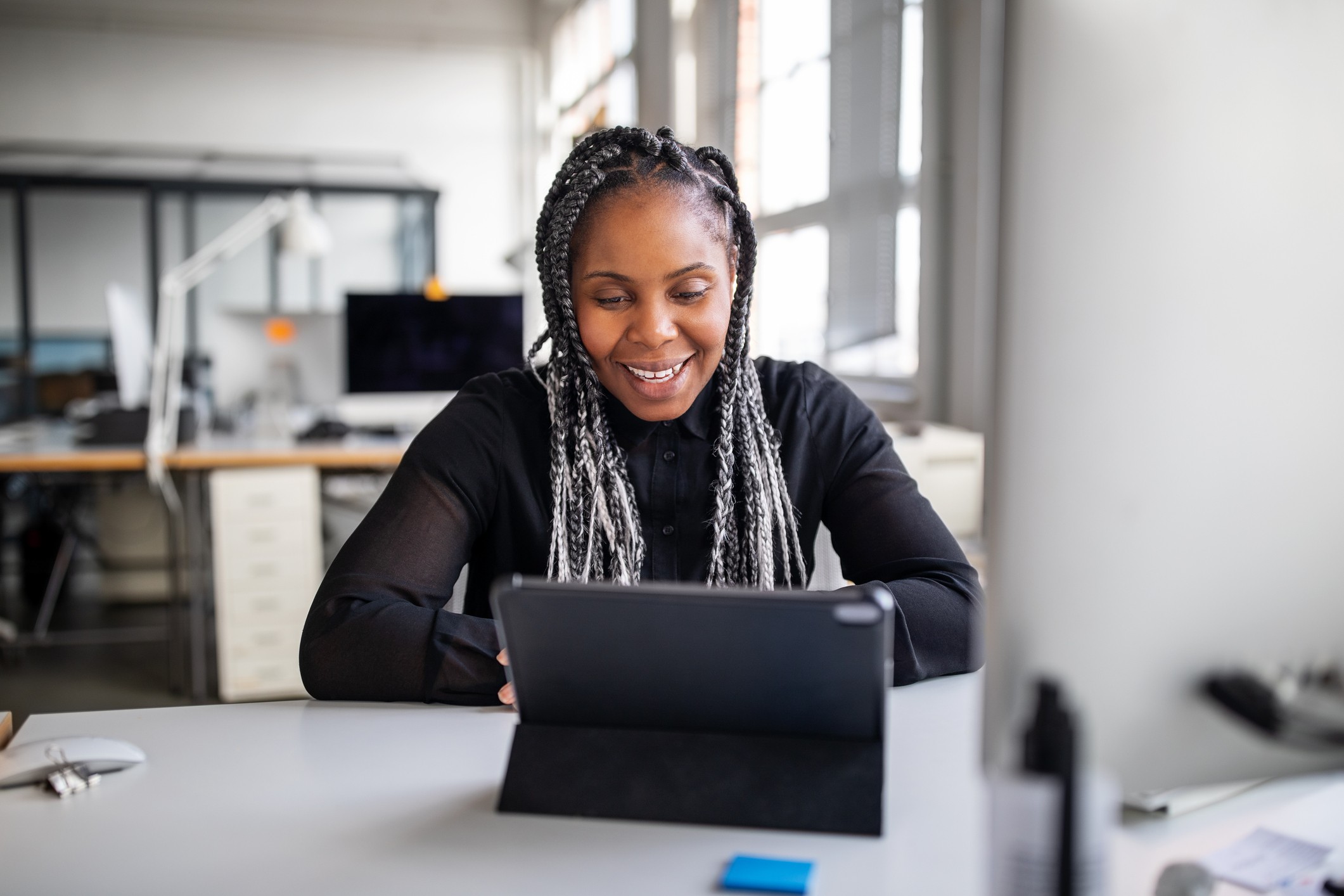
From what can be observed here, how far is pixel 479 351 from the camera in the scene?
11.5 feet

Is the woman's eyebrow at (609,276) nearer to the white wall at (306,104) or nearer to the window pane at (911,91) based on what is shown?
the window pane at (911,91)

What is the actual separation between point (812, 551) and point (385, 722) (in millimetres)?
625

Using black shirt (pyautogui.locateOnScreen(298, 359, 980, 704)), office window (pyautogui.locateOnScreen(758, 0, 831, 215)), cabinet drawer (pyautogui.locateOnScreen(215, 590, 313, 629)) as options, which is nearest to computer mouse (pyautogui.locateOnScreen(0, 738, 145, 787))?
black shirt (pyautogui.locateOnScreen(298, 359, 980, 704))

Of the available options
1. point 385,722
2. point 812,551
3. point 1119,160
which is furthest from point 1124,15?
point 812,551

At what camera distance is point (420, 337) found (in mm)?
3471

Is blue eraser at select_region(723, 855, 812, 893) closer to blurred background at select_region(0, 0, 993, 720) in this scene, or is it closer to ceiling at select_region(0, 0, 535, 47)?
blurred background at select_region(0, 0, 993, 720)

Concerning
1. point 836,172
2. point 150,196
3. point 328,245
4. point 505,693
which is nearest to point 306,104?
point 150,196

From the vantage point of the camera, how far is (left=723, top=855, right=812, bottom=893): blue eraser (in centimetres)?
62

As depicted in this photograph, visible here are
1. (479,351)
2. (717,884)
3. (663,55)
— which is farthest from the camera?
(663,55)

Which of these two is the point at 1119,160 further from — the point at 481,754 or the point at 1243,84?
the point at 481,754

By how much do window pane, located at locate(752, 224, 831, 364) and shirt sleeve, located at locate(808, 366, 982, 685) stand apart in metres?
1.89

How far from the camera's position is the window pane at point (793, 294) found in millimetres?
3420

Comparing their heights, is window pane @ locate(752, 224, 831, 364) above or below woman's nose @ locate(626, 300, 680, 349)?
above

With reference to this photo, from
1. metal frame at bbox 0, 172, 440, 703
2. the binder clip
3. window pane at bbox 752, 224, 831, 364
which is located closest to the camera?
the binder clip
